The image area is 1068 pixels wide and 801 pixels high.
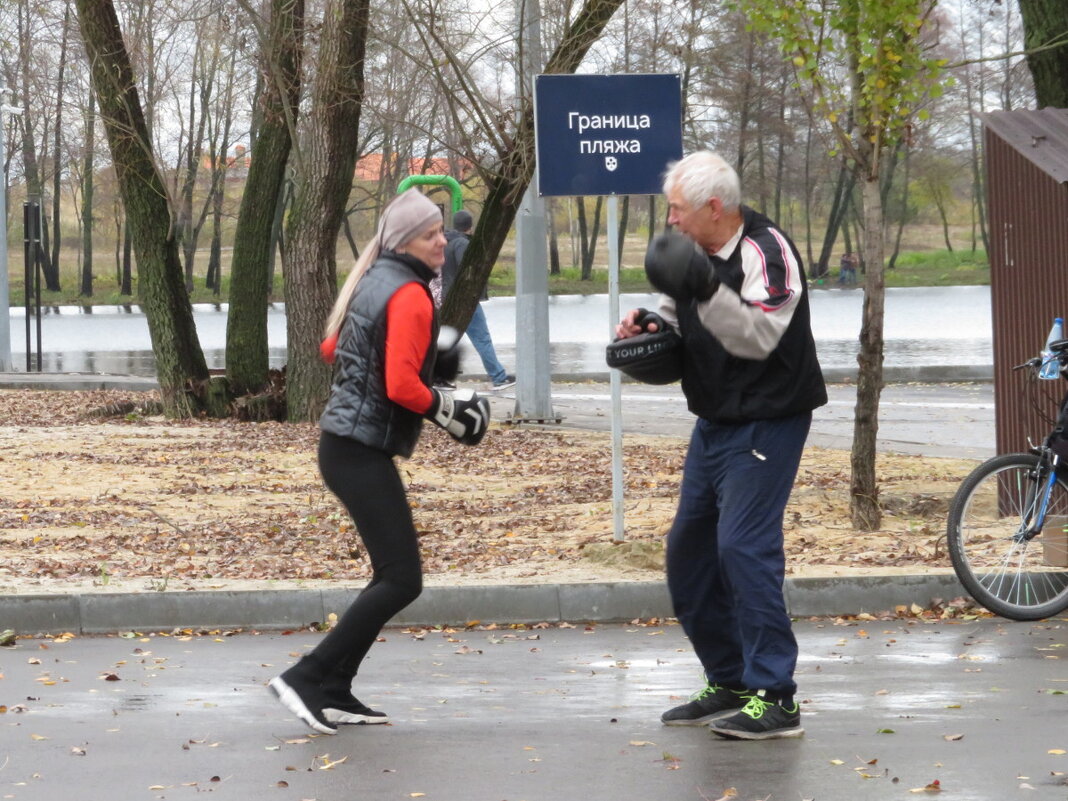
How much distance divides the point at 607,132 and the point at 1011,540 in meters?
2.76

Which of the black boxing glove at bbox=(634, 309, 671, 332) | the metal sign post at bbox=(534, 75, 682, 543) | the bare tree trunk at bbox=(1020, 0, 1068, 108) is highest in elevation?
the bare tree trunk at bbox=(1020, 0, 1068, 108)

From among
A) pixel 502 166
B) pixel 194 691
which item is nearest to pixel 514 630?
pixel 194 691

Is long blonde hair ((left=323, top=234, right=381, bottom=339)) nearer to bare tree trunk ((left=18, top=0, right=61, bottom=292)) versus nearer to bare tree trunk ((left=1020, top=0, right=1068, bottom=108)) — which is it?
bare tree trunk ((left=1020, top=0, right=1068, bottom=108))

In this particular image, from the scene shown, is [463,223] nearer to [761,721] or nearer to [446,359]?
[446,359]

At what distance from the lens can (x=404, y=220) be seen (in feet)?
18.4

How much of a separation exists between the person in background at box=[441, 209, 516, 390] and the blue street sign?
24.9ft

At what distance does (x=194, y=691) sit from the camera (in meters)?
6.30

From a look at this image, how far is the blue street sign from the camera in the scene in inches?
337

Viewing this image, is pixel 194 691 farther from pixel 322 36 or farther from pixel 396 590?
pixel 322 36

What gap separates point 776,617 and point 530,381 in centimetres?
1128

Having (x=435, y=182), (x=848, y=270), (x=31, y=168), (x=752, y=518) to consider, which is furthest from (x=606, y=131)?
(x=848, y=270)

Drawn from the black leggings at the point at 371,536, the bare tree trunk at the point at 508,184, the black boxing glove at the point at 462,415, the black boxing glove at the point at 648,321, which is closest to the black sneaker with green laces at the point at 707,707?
the black leggings at the point at 371,536

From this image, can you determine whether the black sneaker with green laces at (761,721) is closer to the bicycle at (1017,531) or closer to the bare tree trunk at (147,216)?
the bicycle at (1017,531)

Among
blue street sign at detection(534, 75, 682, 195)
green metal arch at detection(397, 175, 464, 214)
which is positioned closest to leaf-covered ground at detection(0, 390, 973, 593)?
blue street sign at detection(534, 75, 682, 195)
